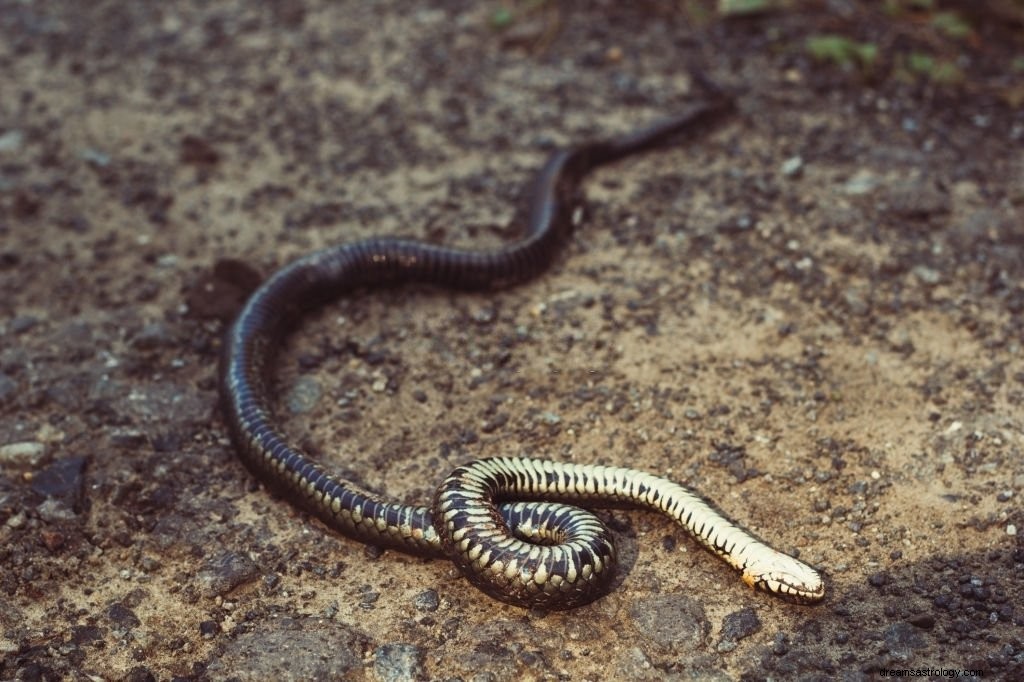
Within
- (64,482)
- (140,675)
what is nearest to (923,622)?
(140,675)

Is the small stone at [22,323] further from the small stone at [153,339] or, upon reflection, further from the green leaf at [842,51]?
the green leaf at [842,51]

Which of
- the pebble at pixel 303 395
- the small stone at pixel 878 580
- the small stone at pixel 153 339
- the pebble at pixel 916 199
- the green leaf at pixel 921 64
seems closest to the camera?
the small stone at pixel 878 580

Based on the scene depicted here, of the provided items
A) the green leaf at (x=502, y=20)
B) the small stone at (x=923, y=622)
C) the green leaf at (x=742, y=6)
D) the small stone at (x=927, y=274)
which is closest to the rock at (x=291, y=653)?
the small stone at (x=923, y=622)

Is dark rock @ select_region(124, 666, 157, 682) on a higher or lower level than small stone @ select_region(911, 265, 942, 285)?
lower

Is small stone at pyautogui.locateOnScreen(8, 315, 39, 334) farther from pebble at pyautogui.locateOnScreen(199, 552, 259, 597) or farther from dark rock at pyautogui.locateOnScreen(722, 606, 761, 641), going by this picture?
dark rock at pyautogui.locateOnScreen(722, 606, 761, 641)

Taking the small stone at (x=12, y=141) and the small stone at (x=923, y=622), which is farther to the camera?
the small stone at (x=12, y=141)

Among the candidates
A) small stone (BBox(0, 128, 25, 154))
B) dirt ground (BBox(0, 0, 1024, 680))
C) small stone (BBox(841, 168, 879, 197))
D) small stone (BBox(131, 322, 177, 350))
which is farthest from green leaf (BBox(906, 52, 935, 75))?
small stone (BBox(0, 128, 25, 154))
